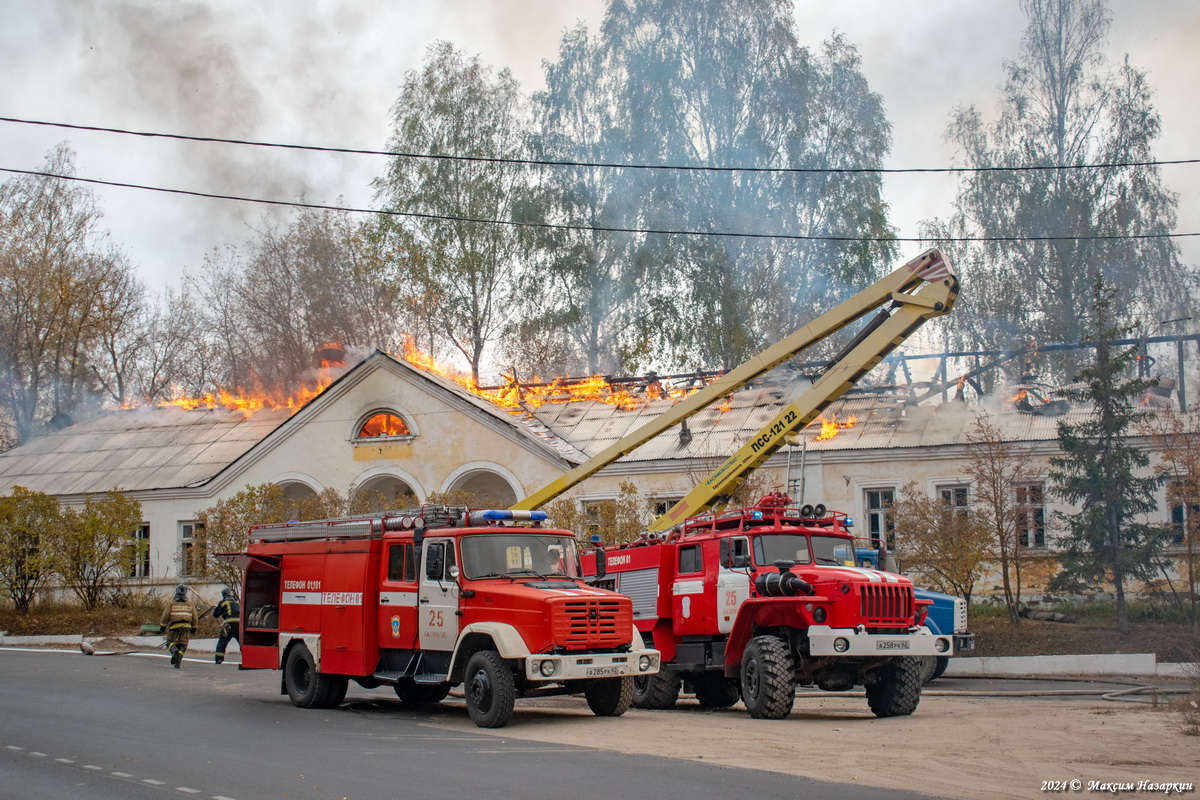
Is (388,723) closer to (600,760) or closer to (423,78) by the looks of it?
(600,760)

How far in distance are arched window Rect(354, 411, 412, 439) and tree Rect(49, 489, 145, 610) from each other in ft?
24.5

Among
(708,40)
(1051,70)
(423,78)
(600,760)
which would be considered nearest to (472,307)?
(423,78)

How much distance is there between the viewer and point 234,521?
31812mm

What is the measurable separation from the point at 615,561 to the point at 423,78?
32174mm

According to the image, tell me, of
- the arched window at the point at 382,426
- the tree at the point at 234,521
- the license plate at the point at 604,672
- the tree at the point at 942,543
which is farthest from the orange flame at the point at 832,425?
the license plate at the point at 604,672

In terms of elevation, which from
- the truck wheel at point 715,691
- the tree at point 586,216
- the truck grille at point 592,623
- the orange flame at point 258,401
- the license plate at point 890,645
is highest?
the tree at point 586,216

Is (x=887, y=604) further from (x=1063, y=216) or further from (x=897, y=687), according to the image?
(x=1063, y=216)

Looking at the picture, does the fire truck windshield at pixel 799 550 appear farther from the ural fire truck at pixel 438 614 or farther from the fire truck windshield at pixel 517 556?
the fire truck windshield at pixel 517 556

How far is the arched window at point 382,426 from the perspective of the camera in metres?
33.7

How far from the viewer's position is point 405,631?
47.5 feet

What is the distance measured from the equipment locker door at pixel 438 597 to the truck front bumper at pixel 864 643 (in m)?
4.49

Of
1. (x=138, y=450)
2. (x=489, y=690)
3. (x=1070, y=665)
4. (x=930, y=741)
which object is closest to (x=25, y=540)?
(x=138, y=450)

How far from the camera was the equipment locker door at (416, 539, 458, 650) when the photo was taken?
1384cm

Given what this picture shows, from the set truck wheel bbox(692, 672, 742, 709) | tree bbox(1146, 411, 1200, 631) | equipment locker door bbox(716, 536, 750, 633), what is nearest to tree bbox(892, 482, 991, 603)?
tree bbox(1146, 411, 1200, 631)
